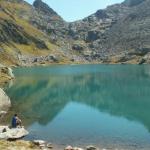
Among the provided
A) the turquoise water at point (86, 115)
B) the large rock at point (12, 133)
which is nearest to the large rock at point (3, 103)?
the turquoise water at point (86, 115)

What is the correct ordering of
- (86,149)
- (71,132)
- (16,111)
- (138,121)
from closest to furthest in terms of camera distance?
(86,149), (71,132), (138,121), (16,111)

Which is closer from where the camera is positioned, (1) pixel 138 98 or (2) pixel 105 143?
(2) pixel 105 143

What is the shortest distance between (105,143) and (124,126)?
1527cm

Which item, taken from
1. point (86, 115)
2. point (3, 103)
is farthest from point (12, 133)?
point (3, 103)

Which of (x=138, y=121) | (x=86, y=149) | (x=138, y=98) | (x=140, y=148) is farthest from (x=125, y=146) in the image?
(x=138, y=98)

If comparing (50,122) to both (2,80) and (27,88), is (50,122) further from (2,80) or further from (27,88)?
(2,80)

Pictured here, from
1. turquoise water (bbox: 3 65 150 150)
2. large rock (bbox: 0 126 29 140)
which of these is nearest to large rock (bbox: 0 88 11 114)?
turquoise water (bbox: 3 65 150 150)

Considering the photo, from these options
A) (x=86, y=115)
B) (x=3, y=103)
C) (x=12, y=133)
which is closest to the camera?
(x=12, y=133)

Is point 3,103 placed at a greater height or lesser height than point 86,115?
greater

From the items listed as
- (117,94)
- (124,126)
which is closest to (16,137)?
(124,126)

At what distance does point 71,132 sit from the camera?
60.5 m

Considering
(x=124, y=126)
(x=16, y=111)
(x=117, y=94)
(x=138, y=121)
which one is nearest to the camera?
(x=124, y=126)

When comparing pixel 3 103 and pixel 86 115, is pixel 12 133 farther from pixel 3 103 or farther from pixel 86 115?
pixel 3 103

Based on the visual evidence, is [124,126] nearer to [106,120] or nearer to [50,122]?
[106,120]
